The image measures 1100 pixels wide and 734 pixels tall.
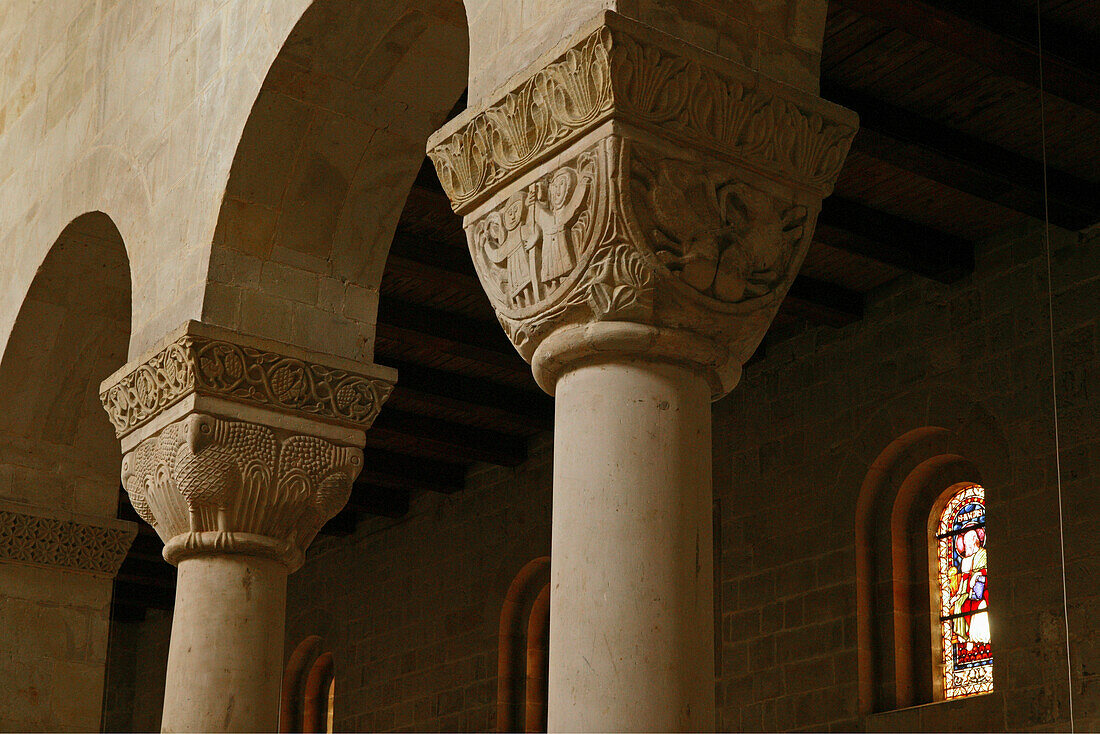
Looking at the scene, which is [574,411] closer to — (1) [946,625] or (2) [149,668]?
(1) [946,625]

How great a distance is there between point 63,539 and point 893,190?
15.7 feet

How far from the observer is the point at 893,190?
28.5 feet

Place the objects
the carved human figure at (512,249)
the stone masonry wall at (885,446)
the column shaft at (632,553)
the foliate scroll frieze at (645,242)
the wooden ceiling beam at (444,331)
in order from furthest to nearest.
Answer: the wooden ceiling beam at (444,331) → the stone masonry wall at (885,446) → the carved human figure at (512,249) → the foliate scroll frieze at (645,242) → the column shaft at (632,553)

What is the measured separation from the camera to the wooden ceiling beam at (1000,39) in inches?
265

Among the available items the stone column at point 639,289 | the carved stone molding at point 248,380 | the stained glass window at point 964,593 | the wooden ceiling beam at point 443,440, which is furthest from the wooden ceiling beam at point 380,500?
the stone column at point 639,289

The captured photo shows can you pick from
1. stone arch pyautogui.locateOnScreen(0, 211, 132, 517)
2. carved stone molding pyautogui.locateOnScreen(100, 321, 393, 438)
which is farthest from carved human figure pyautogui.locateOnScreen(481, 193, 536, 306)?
stone arch pyautogui.locateOnScreen(0, 211, 132, 517)

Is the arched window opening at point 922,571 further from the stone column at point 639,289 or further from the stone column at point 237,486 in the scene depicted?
the stone column at point 639,289

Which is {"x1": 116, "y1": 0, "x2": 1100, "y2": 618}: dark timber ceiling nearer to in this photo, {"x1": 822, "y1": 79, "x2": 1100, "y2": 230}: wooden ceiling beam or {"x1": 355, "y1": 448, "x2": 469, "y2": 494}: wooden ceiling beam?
{"x1": 822, "y1": 79, "x2": 1100, "y2": 230}: wooden ceiling beam

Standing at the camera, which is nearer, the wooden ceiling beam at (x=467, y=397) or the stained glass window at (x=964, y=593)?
the stained glass window at (x=964, y=593)

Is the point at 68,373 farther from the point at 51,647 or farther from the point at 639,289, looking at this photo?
the point at 639,289

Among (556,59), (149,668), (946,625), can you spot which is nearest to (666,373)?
(556,59)

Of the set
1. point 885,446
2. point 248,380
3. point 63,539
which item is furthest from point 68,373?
point 885,446

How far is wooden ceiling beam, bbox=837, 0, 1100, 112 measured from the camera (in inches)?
265

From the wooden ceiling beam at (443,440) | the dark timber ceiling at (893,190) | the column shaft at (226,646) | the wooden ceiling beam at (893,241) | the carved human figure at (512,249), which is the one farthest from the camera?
the wooden ceiling beam at (443,440)
